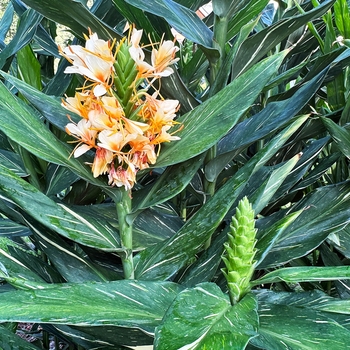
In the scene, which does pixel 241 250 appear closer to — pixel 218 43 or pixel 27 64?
pixel 218 43

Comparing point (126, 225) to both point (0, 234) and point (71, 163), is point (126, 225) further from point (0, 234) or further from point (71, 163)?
point (0, 234)

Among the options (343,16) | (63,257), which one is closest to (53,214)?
(63,257)

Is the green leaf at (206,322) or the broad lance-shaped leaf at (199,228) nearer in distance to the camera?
the green leaf at (206,322)

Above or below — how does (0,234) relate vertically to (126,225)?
below

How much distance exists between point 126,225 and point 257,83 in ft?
0.68

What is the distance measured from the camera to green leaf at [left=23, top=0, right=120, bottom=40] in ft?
1.51

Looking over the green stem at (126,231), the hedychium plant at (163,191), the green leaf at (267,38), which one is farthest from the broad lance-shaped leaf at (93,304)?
the green leaf at (267,38)

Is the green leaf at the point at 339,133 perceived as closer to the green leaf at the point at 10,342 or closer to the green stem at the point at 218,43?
the green stem at the point at 218,43

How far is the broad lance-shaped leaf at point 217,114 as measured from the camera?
17.5 inches

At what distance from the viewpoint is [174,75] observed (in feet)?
1.69

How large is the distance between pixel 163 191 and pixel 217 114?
103 mm

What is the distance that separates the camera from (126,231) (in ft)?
1.63

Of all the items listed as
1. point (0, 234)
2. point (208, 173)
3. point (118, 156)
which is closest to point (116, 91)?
point (118, 156)

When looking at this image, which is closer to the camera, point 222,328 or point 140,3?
point 222,328
